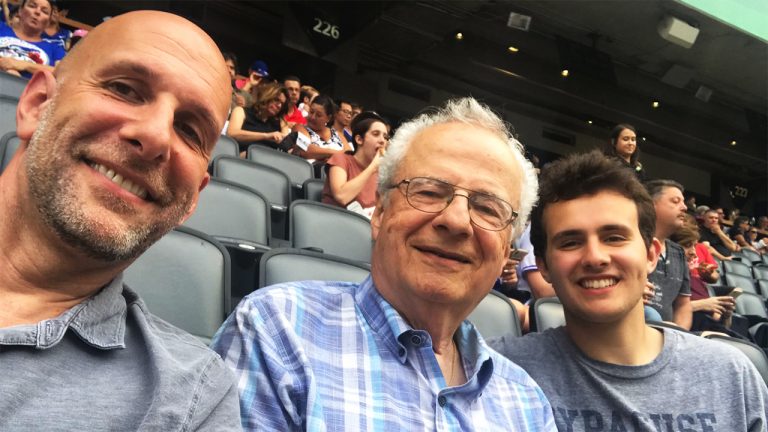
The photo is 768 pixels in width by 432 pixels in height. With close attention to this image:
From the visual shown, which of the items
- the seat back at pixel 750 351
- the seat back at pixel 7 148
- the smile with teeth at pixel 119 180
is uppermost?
the smile with teeth at pixel 119 180

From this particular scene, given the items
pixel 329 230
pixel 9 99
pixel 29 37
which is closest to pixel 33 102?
pixel 329 230

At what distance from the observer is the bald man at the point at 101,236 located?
2.18ft

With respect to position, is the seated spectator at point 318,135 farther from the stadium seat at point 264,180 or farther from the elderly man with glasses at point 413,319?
the elderly man with glasses at point 413,319

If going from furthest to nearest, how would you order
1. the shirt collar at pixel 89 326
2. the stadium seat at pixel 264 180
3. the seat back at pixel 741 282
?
1. the seat back at pixel 741 282
2. the stadium seat at pixel 264 180
3. the shirt collar at pixel 89 326

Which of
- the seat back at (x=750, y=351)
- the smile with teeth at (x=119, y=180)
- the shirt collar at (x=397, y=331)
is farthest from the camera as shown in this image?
the seat back at (x=750, y=351)

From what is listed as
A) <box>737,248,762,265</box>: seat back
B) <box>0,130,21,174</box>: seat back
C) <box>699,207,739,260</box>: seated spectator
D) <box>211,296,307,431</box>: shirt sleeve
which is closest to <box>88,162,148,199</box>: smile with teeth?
<box>211,296,307,431</box>: shirt sleeve

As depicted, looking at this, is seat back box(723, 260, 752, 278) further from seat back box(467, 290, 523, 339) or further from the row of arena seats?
the row of arena seats

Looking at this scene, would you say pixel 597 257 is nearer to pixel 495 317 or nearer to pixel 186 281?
pixel 495 317

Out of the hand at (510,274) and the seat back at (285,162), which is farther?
the seat back at (285,162)

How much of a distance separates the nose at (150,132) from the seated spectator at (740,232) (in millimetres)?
9456

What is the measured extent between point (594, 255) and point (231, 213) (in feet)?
4.72

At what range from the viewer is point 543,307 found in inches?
72.1

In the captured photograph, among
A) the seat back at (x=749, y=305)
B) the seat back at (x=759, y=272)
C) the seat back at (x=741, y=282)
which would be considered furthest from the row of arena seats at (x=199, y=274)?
the seat back at (x=759, y=272)

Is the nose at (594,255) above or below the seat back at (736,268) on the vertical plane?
above
